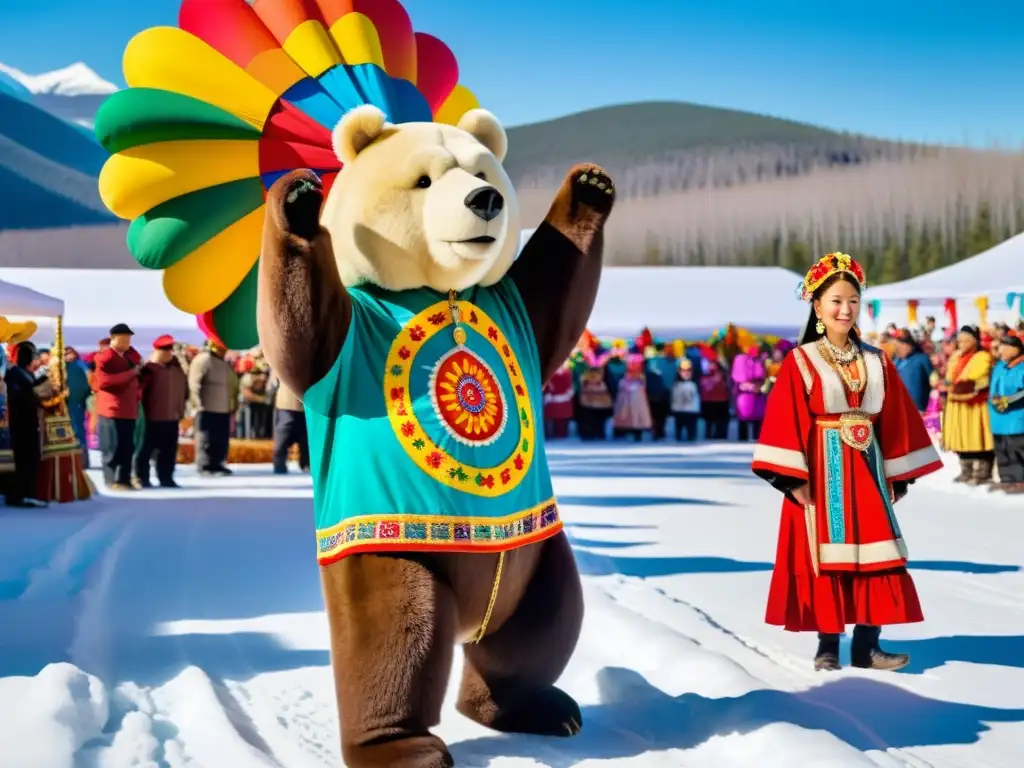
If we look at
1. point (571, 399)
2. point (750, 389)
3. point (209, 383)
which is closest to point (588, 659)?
point (209, 383)

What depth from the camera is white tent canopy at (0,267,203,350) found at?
17.7 m

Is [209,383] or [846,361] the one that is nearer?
[846,361]

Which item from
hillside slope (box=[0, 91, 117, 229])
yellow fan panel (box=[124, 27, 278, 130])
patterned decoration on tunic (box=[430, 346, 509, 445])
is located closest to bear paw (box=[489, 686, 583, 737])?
patterned decoration on tunic (box=[430, 346, 509, 445])

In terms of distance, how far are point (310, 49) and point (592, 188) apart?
39.0 inches

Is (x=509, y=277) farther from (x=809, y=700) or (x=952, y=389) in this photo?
(x=952, y=389)

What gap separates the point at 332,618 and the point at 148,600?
2663mm

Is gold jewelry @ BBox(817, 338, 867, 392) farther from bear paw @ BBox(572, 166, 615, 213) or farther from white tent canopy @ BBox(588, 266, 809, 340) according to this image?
white tent canopy @ BBox(588, 266, 809, 340)

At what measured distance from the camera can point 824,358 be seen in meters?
4.34

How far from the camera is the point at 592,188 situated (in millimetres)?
3623

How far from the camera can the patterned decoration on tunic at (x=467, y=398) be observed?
10.3 ft

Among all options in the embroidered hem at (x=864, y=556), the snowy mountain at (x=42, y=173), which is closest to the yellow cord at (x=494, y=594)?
the embroidered hem at (x=864, y=556)

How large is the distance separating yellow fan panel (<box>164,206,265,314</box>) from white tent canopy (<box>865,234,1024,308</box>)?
14568 mm

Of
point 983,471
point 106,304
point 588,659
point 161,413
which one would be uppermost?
point 106,304

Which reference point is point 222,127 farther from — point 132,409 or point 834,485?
Result: point 132,409
